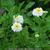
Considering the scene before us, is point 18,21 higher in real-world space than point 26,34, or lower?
higher

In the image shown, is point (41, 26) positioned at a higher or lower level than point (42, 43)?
higher

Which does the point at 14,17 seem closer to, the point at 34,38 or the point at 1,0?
the point at 34,38

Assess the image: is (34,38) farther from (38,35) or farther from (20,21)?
(20,21)

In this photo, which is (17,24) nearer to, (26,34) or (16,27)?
(16,27)

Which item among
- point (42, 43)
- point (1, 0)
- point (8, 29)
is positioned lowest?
point (42, 43)

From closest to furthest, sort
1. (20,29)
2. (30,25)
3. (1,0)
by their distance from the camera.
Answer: (20,29), (30,25), (1,0)

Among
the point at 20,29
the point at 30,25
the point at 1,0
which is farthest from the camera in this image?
the point at 1,0

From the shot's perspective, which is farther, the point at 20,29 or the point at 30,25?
the point at 30,25

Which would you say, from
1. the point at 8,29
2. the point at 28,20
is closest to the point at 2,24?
the point at 8,29

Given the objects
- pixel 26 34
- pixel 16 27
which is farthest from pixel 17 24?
pixel 26 34

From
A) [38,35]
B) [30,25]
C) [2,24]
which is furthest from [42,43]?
[2,24]
